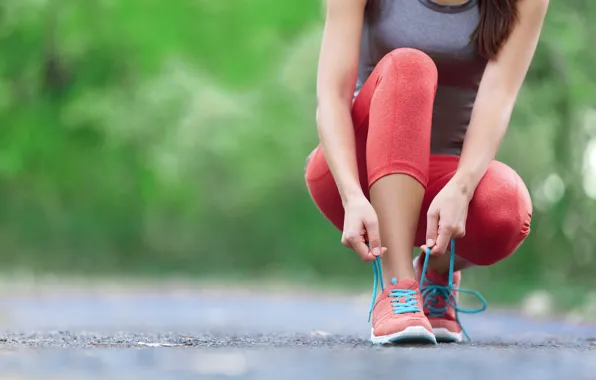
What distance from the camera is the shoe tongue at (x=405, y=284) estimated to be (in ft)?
7.28

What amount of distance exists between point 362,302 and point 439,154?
16.4 ft

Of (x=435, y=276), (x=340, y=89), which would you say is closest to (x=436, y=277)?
(x=435, y=276)

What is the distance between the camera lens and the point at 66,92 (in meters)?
14.3

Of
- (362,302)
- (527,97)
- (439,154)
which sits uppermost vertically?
(527,97)

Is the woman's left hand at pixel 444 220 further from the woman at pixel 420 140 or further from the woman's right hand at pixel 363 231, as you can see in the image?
the woman's right hand at pixel 363 231

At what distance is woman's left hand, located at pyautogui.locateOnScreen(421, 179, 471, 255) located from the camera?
7.17ft

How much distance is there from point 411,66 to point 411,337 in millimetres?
593

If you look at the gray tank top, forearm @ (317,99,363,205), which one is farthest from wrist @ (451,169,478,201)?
the gray tank top

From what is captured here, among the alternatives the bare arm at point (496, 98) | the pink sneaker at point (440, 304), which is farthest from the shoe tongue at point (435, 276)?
the bare arm at point (496, 98)

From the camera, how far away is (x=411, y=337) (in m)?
2.09

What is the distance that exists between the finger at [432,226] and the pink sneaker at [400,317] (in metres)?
0.10

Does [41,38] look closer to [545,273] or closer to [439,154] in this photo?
[545,273]

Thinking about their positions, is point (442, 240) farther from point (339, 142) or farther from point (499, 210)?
point (339, 142)

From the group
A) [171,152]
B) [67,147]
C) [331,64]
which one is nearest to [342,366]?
[331,64]
